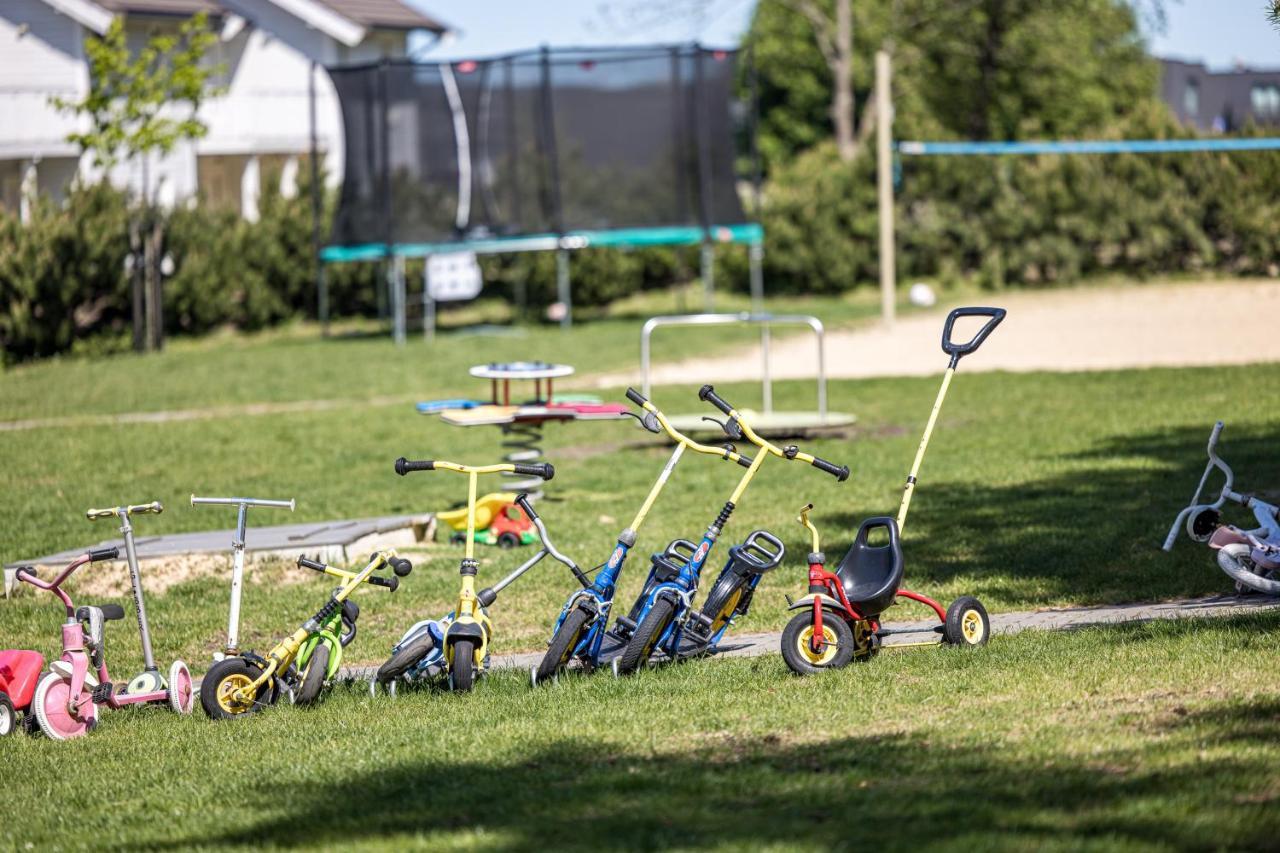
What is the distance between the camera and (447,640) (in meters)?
6.73

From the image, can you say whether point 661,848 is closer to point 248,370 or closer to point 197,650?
point 197,650

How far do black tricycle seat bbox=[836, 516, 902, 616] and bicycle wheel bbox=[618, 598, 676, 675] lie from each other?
2.34 ft

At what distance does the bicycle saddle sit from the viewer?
684 centimetres

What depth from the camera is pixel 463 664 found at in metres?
6.70

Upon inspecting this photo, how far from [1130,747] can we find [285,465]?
9.74 metres

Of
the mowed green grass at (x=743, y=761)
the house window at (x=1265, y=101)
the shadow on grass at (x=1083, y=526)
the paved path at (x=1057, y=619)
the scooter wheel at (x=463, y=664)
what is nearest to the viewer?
the mowed green grass at (x=743, y=761)

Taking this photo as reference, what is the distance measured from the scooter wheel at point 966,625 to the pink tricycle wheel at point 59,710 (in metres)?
3.41

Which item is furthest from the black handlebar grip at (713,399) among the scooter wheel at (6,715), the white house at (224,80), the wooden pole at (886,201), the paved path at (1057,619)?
the white house at (224,80)

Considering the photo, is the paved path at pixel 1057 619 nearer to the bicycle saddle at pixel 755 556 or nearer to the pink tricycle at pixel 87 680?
the bicycle saddle at pixel 755 556

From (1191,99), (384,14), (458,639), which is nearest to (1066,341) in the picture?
(1191,99)

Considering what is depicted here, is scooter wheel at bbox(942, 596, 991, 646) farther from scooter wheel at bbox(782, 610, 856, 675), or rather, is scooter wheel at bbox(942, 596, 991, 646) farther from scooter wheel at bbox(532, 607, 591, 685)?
scooter wheel at bbox(532, 607, 591, 685)

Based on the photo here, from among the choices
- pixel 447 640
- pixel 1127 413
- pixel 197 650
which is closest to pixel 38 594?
pixel 197 650

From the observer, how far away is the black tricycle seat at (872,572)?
6719 millimetres

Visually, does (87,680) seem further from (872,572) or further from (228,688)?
(872,572)
